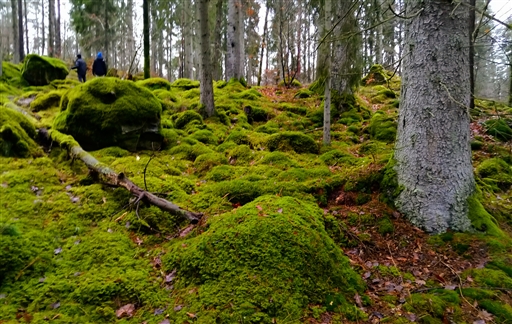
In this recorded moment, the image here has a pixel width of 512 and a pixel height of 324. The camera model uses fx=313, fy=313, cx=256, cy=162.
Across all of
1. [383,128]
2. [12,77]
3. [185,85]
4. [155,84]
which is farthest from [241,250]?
[12,77]

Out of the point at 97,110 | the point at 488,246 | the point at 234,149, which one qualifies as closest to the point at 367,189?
the point at 488,246

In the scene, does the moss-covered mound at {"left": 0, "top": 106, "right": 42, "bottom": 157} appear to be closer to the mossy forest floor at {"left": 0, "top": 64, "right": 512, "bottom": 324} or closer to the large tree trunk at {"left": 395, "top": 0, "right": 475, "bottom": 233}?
the mossy forest floor at {"left": 0, "top": 64, "right": 512, "bottom": 324}

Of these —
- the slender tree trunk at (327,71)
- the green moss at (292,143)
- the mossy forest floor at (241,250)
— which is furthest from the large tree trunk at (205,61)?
the mossy forest floor at (241,250)

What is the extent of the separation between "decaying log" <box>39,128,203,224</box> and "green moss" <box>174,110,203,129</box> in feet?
10.3

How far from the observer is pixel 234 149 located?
7203 mm

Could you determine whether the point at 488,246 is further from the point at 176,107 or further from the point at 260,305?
the point at 176,107

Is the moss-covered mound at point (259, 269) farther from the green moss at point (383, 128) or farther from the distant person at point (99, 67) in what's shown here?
the distant person at point (99, 67)

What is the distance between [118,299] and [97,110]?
484 cm

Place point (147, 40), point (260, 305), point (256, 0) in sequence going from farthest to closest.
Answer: point (256, 0) < point (147, 40) < point (260, 305)

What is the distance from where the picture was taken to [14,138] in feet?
19.3

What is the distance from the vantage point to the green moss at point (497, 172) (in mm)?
5852

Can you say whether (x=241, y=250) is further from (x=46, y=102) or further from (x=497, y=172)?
(x=46, y=102)

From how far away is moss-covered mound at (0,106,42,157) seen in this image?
5.73 m

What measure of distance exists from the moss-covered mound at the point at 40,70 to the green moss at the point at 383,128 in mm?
13688
